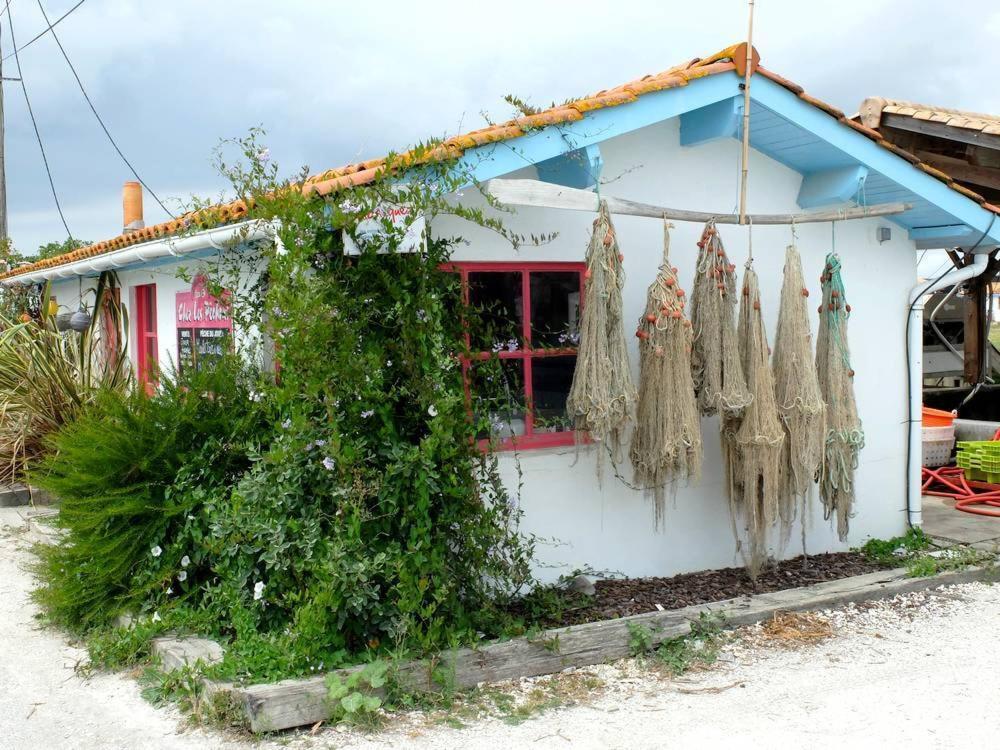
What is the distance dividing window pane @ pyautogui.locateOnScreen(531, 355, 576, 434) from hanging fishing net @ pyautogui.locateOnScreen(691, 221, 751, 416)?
81 centimetres

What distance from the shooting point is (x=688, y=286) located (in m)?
6.29

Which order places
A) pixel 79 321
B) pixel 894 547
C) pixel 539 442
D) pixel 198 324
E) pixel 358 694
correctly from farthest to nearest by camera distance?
pixel 79 321
pixel 198 324
pixel 894 547
pixel 539 442
pixel 358 694

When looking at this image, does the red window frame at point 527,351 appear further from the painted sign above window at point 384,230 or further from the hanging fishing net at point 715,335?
the painted sign above window at point 384,230

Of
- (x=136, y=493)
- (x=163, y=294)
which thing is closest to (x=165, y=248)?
(x=163, y=294)

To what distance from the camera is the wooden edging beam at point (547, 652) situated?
420 cm

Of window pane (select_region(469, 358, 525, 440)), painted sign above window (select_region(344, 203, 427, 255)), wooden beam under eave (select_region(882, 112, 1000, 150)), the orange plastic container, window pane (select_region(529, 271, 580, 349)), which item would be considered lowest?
the orange plastic container

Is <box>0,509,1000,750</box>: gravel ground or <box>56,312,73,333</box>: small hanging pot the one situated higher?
<box>56,312,73,333</box>: small hanging pot

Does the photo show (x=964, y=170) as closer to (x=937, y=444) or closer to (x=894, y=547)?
(x=937, y=444)

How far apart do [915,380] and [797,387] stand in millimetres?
1937

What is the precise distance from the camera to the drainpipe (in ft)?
24.1

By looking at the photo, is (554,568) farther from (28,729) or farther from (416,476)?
(28,729)

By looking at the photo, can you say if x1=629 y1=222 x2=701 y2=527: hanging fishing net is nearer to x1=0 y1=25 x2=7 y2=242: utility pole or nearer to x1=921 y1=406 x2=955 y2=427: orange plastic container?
x1=921 y1=406 x2=955 y2=427: orange plastic container

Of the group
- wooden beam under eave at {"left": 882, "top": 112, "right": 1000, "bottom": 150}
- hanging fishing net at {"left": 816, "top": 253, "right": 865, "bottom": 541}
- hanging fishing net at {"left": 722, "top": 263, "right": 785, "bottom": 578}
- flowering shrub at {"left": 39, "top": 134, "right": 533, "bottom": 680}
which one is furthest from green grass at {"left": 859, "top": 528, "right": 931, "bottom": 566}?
wooden beam under eave at {"left": 882, "top": 112, "right": 1000, "bottom": 150}

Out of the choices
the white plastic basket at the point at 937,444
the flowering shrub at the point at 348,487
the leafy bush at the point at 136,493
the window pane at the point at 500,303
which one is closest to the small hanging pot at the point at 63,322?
the leafy bush at the point at 136,493
